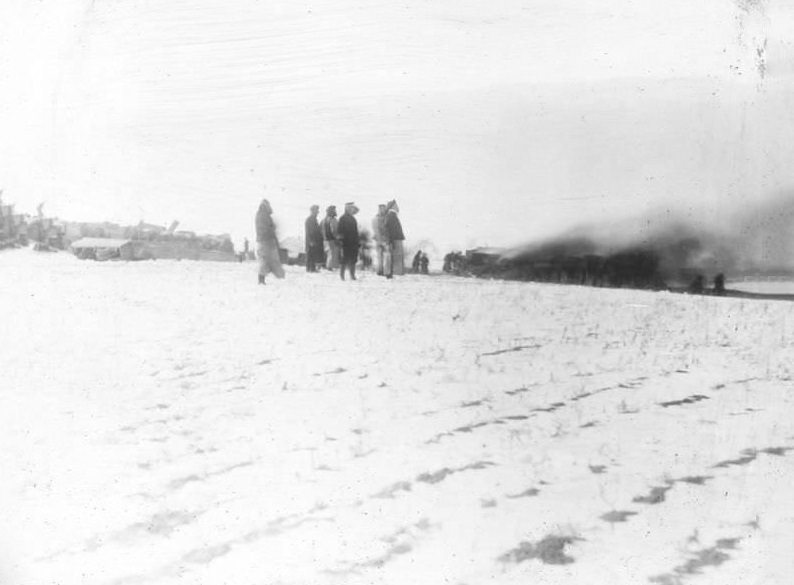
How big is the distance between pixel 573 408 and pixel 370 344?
0.41m

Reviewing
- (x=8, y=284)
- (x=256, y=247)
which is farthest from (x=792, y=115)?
(x=8, y=284)

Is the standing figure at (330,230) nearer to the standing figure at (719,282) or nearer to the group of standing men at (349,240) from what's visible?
the group of standing men at (349,240)

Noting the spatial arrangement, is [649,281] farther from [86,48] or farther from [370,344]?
[86,48]

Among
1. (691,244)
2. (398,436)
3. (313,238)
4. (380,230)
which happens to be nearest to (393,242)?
(380,230)

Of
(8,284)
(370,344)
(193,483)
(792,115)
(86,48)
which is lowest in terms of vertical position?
(193,483)

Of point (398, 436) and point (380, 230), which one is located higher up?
point (380, 230)

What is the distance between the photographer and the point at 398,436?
4.94ft

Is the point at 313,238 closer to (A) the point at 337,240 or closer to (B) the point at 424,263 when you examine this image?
(A) the point at 337,240

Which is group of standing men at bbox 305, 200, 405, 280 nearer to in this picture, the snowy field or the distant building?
the snowy field

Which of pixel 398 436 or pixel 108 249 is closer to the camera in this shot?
pixel 398 436

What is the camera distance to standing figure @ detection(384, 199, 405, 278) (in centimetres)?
151

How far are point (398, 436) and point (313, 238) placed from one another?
16.4 inches

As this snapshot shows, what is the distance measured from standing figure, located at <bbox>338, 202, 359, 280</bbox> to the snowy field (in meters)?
0.04

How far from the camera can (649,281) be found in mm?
1485
